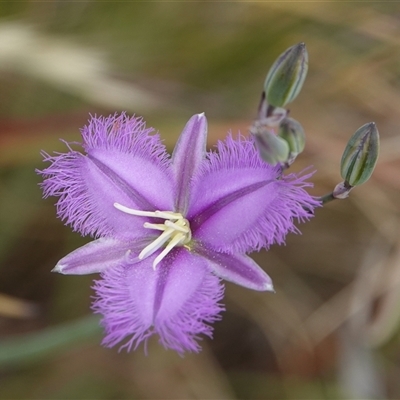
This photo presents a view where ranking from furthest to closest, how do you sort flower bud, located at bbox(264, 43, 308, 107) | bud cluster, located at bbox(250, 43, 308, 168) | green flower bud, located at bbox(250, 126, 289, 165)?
flower bud, located at bbox(264, 43, 308, 107), bud cluster, located at bbox(250, 43, 308, 168), green flower bud, located at bbox(250, 126, 289, 165)

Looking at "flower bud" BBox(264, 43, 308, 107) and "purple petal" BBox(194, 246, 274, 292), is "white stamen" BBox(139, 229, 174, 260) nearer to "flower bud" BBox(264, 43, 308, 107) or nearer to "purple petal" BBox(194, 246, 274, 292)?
"purple petal" BBox(194, 246, 274, 292)

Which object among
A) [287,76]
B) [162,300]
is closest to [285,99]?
[287,76]

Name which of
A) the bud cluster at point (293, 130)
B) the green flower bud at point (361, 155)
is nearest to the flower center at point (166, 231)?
the bud cluster at point (293, 130)

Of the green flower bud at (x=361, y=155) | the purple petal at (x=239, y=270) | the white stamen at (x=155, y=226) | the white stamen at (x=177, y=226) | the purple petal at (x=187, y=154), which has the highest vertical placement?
the purple petal at (x=187, y=154)

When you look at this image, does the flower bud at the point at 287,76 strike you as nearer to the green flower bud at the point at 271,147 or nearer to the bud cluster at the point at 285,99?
the bud cluster at the point at 285,99

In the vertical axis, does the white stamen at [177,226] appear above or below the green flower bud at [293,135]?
below

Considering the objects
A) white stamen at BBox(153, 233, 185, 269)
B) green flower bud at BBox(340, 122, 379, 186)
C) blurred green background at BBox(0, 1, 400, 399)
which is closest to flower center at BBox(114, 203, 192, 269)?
white stamen at BBox(153, 233, 185, 269)
